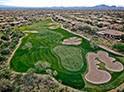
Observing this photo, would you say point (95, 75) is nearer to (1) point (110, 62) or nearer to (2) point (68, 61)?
(1) point (110, 62)

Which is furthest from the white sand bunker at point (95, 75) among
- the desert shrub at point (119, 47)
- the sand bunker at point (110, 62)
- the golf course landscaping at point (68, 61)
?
the desert shrub at point (119, 47)

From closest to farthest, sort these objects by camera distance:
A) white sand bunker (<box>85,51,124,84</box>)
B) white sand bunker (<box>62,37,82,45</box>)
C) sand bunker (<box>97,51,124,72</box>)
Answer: white sand bunker (<box>85,51,124,84</box>) → sand bunker (<box>97,51,124,72</box>) → white sand bunker (<box>62,37,82,45</box>)

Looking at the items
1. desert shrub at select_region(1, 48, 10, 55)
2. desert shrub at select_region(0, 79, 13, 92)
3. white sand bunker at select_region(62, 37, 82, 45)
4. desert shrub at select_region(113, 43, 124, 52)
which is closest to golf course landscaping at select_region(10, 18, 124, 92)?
white sand bunker at select_region(62, 37, 82, 45)

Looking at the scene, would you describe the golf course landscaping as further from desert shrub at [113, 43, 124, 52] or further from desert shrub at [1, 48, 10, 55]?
desert shrub at [113, 43, 124, 52]

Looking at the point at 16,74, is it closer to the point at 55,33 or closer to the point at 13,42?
the point at 13,42

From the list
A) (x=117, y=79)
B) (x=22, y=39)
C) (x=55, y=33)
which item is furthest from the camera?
(x=55, y=33)

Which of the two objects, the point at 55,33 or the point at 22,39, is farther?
the point at 55,33

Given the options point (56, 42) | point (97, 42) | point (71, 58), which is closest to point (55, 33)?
point (56, 42)

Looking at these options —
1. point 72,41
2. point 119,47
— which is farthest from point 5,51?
point 119,47

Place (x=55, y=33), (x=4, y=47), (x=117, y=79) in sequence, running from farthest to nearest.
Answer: (x=55, y=33) < (x=4, y=47) < (x=117, y=79)
